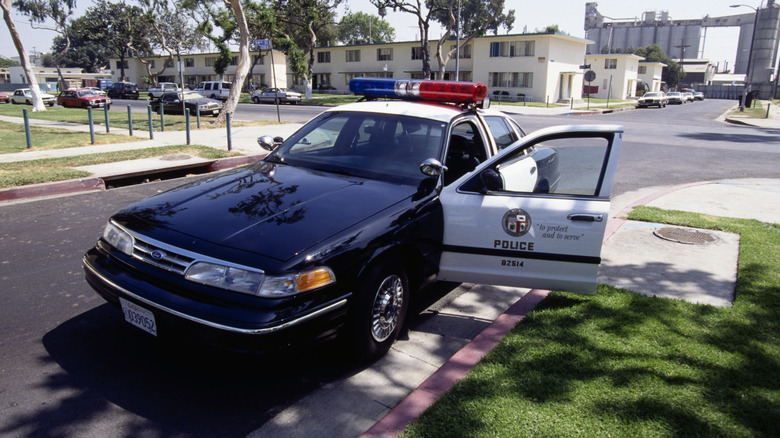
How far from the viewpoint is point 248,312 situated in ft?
9.71

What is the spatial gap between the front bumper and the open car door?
1.30m

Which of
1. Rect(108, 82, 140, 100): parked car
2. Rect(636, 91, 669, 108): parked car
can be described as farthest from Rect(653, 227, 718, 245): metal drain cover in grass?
Rect(108, 82, 140, 100): parked car

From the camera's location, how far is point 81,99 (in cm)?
3497

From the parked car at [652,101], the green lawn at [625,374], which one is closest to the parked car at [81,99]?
the green lawn at [625,374]

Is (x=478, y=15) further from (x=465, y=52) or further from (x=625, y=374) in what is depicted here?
(x=625, y=374)

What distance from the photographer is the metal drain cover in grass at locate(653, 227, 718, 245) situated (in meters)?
6.44

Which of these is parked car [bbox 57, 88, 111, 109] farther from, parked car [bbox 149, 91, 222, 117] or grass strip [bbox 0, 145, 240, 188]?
grass strip [bbox 0, 145, 240, 188]

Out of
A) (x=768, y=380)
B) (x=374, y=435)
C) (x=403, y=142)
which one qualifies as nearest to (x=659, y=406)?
(x=768, y=380)

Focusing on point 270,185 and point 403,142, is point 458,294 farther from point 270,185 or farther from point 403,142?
point 270,185

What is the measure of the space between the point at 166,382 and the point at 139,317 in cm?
48

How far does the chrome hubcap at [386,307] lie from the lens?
3.60 metres

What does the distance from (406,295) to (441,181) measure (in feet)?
3.19

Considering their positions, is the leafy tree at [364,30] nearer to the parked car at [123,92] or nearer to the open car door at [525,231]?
Answer: the parked car at [123,92]

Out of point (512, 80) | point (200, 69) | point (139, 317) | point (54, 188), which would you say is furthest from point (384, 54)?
point (139, 317)
